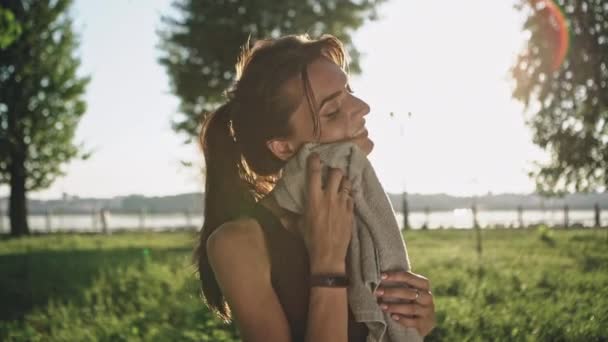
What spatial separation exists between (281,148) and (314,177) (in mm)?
313

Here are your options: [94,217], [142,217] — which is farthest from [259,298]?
[142,217]

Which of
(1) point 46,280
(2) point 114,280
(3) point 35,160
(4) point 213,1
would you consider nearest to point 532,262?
(2) point 114,280

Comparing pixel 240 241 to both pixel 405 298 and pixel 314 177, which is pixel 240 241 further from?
pixel 405 298

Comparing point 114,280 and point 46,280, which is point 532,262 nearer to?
point 114,280

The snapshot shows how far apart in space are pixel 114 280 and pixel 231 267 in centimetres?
856

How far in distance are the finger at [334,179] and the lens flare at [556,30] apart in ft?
49.6

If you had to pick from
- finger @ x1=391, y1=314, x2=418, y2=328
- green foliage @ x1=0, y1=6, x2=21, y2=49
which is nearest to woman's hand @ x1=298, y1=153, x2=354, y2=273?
finger @ x1=391, y1=314, x2=418, y2=328

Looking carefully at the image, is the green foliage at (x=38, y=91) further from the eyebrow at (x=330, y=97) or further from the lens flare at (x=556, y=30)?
the eyebrow at (x=330, y=97)

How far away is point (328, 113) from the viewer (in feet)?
6.79

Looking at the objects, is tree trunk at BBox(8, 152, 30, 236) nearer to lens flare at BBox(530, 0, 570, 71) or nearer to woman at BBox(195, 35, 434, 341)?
lens flare at BBox(530, 0, 570, 71)

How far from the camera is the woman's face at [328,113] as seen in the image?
206 cm

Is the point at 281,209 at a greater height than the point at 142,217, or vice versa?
the point at 281,209

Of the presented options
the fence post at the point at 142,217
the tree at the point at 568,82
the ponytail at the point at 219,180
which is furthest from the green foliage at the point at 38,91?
the ponytail at the point at 219,180

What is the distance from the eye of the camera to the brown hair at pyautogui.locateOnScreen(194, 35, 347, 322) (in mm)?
2074
